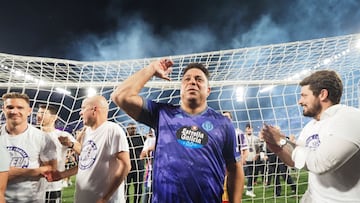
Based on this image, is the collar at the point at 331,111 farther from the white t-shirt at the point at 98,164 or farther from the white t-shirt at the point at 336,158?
the white t-shirt at the point at 98,164

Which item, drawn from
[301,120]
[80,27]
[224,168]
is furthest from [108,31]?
[224,168]

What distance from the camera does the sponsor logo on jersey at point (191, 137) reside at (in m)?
2.59

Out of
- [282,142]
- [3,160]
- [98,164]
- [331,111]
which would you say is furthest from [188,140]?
[98,164]

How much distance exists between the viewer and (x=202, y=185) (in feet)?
8.36

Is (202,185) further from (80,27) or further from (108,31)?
(108,31)

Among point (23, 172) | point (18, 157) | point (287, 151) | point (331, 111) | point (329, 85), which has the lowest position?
point (23, 172)

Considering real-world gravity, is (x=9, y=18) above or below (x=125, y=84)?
above

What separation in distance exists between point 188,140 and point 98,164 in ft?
4.68

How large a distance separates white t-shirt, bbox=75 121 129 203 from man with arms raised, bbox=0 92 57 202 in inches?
14.7

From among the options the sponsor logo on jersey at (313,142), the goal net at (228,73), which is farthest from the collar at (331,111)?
the goal net at (228,73)

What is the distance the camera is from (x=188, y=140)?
2.59 meters

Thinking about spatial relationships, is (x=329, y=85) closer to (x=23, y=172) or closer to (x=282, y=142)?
(x=282, y=142)

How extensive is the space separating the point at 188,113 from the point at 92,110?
161 cm

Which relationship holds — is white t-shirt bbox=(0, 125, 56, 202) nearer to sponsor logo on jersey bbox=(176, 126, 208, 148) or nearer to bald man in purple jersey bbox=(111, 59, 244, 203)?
bald man in purple jersey bbox=(111, 59, 244, 203)
